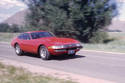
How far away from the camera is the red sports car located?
34.8 ft

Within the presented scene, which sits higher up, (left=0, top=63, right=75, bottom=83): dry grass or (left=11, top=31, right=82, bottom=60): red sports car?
(left=11, top=31, right=82, bottom=60): red sports car

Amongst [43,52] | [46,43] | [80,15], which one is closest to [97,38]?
[80,15]

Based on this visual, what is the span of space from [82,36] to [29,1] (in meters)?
8.58

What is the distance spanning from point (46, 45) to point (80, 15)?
44.8 feet

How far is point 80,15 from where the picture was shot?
24.0 m

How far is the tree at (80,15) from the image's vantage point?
24.4 m

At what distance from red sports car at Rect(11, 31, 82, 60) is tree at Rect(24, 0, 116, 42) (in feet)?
39.5

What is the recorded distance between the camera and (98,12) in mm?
25125

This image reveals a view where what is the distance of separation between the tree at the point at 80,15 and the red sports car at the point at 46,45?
12055 mm

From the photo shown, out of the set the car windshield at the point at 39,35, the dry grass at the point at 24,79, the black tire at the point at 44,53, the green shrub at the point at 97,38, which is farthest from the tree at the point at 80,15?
the dry grass at the point at 24,79

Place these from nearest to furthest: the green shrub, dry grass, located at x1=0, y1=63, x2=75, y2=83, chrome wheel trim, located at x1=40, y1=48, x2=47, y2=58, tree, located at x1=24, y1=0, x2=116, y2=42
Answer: dry grass, located at x1=0, y1=63, x2=75, y2=83, chrome wheel trim, located at x1=40, y1=48, x2=47, y2=58, tree, located at x1=24, y1=0, x2=116, y2=42, the green shrub

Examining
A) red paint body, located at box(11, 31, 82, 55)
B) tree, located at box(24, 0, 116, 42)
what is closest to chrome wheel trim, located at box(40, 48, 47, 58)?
red paint body, located at box(11, 31, 82, 55)

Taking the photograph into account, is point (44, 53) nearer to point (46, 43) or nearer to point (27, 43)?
point (46, 43)

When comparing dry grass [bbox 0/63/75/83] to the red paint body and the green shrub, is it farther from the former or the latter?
the green shrub
